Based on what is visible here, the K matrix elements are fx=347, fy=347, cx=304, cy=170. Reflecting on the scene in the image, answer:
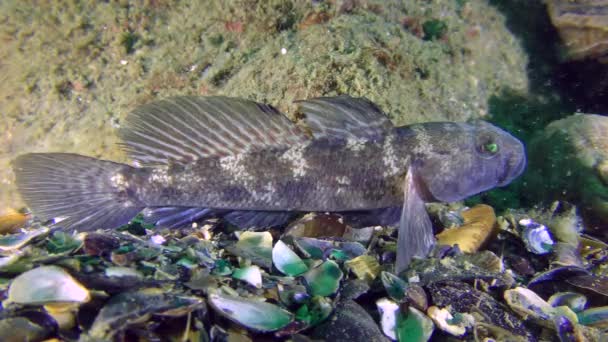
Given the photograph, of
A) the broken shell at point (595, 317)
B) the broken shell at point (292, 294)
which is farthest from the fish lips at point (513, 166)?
the broken shell at point (292, 294)

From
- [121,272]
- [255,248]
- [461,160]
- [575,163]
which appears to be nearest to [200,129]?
[255,248]

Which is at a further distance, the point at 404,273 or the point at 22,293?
the point at 404,273

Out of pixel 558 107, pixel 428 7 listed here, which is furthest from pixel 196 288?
pixel 558 107

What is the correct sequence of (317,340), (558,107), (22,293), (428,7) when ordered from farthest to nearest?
1. (558,107)
2. (428,7)
3. (317,340)
4. (22,293)

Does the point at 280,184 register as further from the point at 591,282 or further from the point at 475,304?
the point at 591,282

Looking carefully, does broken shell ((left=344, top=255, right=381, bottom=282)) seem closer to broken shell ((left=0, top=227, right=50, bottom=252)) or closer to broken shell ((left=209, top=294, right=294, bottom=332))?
broken shell ((left=209, top=294, right=294, bottom=332))

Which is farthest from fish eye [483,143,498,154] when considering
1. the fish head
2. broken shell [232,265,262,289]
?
broken shell [232,265,262,289]

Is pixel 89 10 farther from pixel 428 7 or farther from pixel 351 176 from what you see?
pixel 428 7
